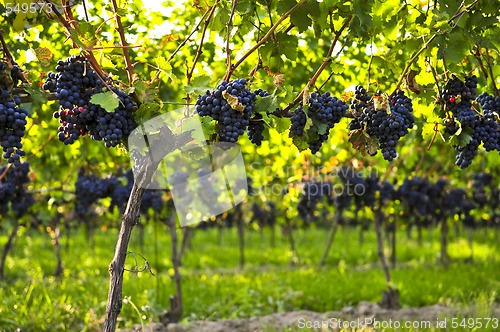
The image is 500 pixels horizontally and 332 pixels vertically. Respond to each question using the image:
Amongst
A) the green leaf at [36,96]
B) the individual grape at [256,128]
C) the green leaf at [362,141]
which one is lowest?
the green leaf at [362,141]

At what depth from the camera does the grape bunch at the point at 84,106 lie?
241 centimetres

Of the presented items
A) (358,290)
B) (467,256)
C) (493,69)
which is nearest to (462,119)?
(493,69)

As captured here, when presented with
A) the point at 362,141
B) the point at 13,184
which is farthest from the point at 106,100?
the point at 13,184

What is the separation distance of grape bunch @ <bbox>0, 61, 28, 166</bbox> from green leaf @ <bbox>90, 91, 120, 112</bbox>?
32 cm

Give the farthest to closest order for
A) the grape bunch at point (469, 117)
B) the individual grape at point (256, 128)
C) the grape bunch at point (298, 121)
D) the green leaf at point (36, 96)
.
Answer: the grape bunch at point (469, 117) → the individual grape at point (256, 128) → the grape bunch at point (298, 121) → the green leaf at point (36, 96)

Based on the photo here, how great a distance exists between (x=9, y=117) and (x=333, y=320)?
4127 mm

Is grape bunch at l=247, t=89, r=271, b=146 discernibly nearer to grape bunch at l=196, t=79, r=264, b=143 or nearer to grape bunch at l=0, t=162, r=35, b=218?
grape bunch at l=196, t=79, r=264, b=143

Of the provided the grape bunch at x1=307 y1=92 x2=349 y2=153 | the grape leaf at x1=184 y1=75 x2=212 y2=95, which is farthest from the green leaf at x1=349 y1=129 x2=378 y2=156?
the grape leaf at x1=184 y1=75 x2=212 y2=95

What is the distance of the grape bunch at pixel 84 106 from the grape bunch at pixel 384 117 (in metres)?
1.13

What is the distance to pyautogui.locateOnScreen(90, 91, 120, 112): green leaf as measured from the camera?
7.61ft

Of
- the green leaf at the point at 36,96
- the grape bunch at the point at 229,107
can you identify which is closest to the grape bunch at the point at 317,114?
the grape bunch at the point at 229,107

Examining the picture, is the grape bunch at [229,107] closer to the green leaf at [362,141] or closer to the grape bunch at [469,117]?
the green leaf at [362,141]

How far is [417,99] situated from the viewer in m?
3.38

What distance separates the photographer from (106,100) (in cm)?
235
